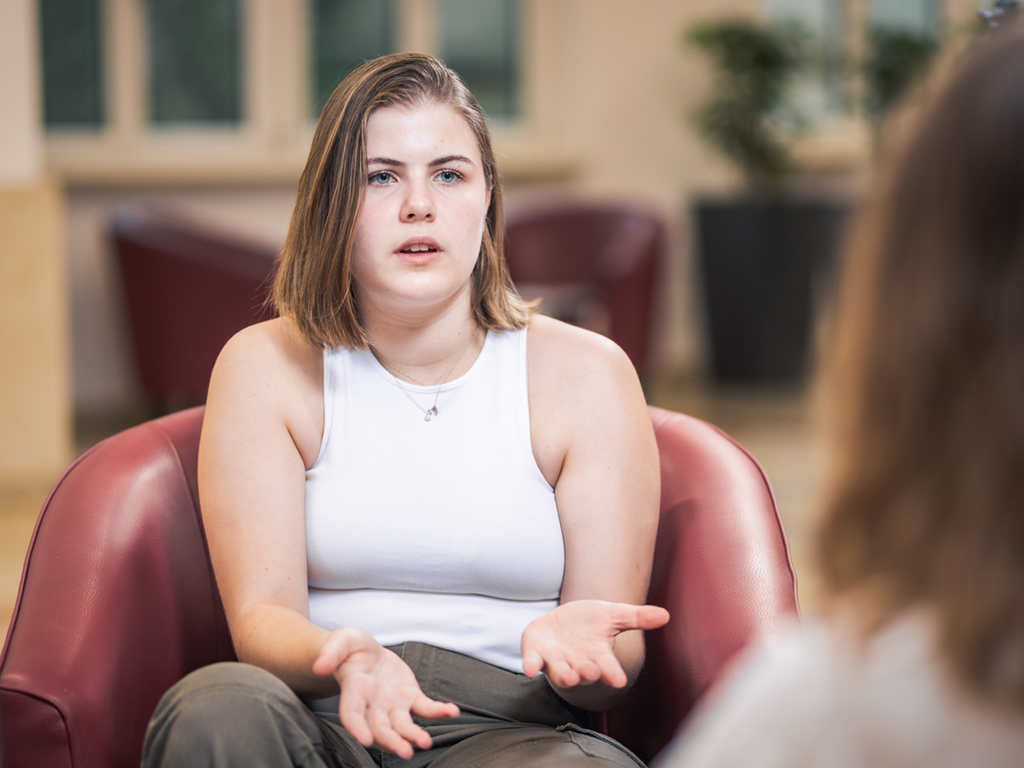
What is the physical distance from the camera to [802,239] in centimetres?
514

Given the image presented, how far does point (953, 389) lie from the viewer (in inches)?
21.9

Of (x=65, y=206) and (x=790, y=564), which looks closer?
(x=790, y=564)

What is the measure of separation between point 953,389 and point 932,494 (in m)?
0.05

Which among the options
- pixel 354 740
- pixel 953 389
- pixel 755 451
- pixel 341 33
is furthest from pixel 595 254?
pixel 953 389

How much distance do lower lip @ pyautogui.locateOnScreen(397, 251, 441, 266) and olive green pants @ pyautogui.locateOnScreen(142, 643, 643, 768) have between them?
435mm

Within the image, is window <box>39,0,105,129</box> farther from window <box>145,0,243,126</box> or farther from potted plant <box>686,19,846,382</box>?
potted plant <box>686,19,846,382</box>

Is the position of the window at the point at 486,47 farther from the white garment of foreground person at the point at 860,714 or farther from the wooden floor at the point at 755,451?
the white garment of foreground person at the point at 860,714

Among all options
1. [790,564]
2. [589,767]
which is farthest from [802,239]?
[589,767]

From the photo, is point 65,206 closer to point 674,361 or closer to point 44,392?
point 44,392

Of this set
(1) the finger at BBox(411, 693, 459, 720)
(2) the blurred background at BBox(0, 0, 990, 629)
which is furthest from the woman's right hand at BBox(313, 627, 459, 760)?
(2) the blurred background at BBox(0, 0, 990, 629)

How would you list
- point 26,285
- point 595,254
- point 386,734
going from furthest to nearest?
point 595,254 < point 26,285 < point 386,734

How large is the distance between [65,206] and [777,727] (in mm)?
4679

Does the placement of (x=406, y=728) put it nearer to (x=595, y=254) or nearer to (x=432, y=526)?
(x=432, y=526)

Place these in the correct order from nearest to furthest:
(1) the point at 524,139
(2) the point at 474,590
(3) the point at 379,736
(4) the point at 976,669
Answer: (4) the point at 976,669 < (3) the point at 379,736 < (2) the point at 474,590 < (1) the point at 524,139
